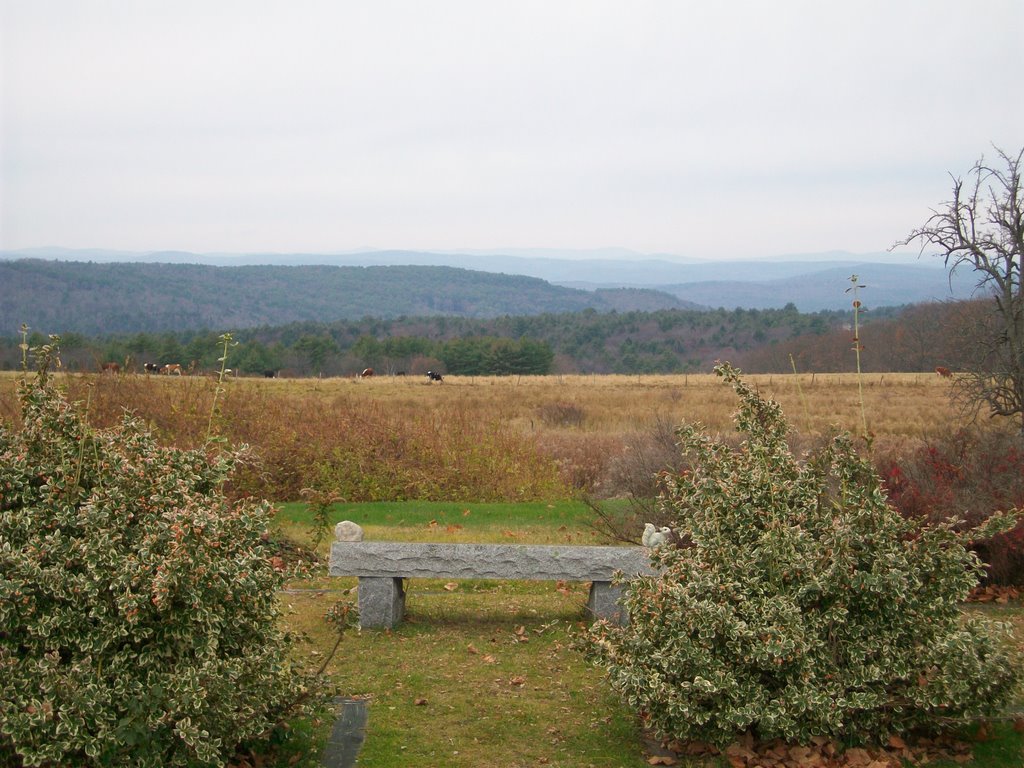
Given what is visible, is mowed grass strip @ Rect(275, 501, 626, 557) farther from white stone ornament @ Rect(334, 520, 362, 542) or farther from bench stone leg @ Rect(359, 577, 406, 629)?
bench stone leg @ Rect(359, 577, 406, 629)

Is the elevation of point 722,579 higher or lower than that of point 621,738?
higher

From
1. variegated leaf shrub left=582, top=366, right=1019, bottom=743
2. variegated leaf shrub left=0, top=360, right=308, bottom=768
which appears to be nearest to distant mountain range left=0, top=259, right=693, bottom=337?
variegated leaf shrub left=0, top=360, right=308, bottom=768

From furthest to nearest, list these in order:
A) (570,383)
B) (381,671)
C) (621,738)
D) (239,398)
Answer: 1. (570,383)
2. (239,398)
3. (381,671)
4. (621,738)

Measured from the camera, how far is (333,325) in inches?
4075

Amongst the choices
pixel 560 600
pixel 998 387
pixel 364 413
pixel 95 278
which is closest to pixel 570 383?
pixel 364 413

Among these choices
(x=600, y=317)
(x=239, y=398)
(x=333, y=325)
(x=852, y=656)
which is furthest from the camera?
(x=600, y=317)

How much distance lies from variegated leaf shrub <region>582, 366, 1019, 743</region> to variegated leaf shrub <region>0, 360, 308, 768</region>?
1976 millimetres

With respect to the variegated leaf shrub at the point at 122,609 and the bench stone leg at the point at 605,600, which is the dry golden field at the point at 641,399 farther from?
the variegated leaf shrub at the point at 122,609

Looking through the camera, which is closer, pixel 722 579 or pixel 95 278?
pixel 722 579

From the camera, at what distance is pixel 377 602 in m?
7.90

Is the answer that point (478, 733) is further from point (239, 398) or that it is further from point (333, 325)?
point (333, 325)

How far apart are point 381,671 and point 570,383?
41.5 m

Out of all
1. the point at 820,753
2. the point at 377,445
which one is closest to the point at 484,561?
the point at 820,753

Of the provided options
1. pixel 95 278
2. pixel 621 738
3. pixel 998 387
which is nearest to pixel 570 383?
pixel 998 387
